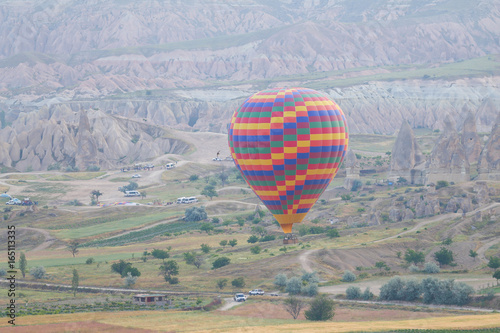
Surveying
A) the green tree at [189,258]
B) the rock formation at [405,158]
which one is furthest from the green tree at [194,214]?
the rock formation at [405,158]

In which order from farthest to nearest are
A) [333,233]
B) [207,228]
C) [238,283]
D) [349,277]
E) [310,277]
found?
[207,228], [333,233], [349,277], [310,277], [238,283]

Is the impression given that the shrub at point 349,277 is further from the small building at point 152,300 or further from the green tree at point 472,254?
the small building at point 152,300

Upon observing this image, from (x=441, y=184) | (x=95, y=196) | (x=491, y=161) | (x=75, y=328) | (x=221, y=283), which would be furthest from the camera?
(x=95, y=196)

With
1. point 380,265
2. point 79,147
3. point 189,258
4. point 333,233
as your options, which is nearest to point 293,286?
point 380,265

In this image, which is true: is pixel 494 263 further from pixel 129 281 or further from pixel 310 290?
pixel 129 281

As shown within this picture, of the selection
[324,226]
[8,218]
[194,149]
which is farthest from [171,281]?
[194,149]

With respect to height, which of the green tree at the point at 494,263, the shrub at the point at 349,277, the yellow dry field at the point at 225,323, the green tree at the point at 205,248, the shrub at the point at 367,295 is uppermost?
the green tree at the point at 494,263

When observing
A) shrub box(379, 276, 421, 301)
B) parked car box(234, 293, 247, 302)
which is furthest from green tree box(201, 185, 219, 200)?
shrub box(379, 276, 421, 301)
